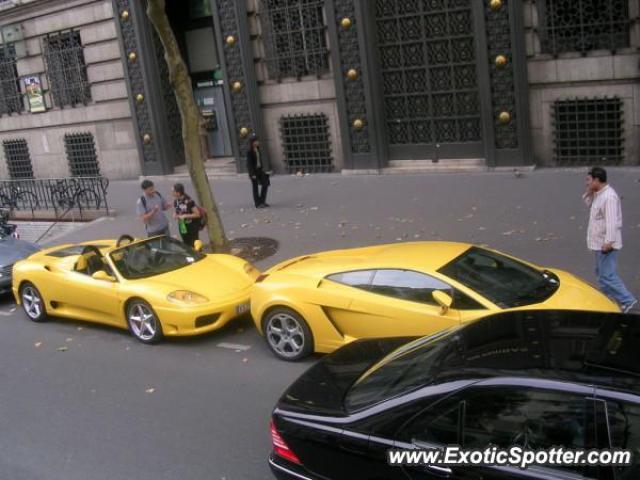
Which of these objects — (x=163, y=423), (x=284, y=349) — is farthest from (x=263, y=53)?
(x=163, y=423)

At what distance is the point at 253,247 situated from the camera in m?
12.8

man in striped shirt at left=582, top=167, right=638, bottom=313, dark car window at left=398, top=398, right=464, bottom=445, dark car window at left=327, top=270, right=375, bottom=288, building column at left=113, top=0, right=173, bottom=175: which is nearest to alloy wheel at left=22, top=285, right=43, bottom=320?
dark car window at left=327, top=270, right=375, bottom=288

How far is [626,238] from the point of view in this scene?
1058 cm

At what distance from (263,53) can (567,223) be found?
10022 mm

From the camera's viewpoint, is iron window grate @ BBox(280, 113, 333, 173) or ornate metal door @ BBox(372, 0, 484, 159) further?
iron window grate @ BBox(280, 113, 333, 173)

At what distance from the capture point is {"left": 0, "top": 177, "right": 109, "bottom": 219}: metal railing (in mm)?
17531

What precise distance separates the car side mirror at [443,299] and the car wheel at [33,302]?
624 cm

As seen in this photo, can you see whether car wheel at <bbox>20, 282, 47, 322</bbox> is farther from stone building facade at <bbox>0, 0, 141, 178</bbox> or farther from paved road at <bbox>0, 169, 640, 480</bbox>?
stone building facade at <bbox>0, 0, 141, 178</bbox>

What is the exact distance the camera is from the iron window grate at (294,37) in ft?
58.1

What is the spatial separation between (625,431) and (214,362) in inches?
214

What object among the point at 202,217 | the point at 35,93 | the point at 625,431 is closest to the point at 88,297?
the point at 202,217

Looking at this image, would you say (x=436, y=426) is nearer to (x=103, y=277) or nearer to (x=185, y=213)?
(x=103, y=277)

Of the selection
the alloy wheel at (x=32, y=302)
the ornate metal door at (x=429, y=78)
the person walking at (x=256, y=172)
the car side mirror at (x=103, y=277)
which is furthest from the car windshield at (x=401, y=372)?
the ornate metal door at (x=429, y=78)

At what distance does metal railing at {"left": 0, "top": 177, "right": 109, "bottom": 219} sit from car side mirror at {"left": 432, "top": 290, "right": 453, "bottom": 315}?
12163mm
